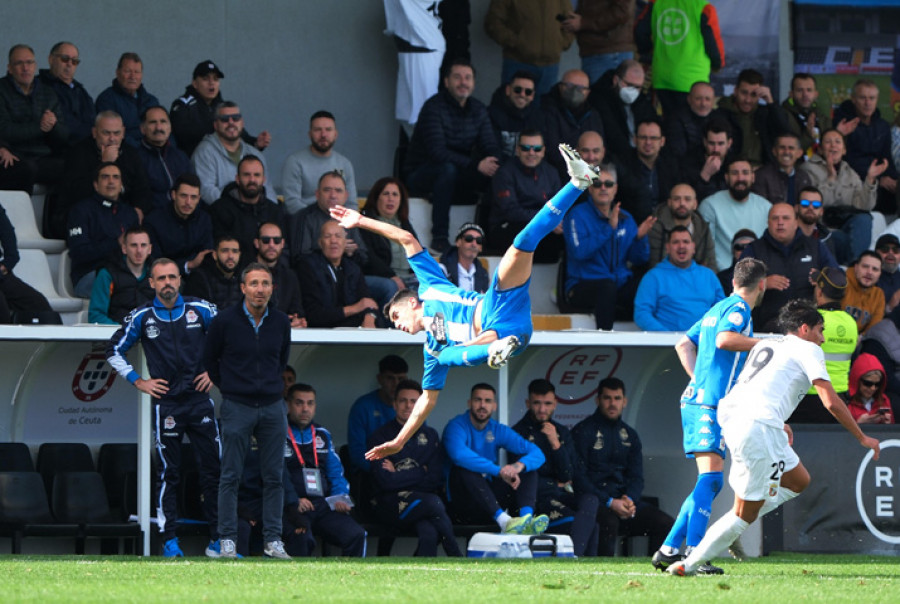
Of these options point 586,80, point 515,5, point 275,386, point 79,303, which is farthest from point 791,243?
point 79,303

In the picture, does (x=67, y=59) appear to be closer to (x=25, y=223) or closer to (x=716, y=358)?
(x=25, y=223)

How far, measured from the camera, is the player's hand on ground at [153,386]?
448 inches

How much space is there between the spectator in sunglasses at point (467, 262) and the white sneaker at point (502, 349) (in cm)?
481

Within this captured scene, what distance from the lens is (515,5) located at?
15.8 metres

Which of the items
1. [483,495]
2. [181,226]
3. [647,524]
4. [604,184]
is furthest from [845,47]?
[181,226]

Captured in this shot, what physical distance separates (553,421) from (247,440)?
3200mm

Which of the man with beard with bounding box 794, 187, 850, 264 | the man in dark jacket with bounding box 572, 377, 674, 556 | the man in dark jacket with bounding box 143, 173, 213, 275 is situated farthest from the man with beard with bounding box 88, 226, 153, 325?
the man with beard with bounding box 794, 187, 850, 264

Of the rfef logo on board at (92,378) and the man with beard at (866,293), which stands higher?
the man with beard at (866,293)

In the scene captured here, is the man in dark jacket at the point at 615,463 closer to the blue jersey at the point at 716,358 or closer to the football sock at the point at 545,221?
the blue jersey at the point at 716,358

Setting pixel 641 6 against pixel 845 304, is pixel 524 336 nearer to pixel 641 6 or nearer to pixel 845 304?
pixel 845 304

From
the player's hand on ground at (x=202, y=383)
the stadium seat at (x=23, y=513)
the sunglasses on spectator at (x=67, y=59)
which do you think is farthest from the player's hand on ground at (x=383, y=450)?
the sunglasses on spectator at (x=67, y=59)

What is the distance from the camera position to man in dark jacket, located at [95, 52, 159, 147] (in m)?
13.9

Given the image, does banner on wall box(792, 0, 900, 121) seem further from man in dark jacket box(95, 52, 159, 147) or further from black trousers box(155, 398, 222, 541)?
black trousers box(155, 398, 222, 541)

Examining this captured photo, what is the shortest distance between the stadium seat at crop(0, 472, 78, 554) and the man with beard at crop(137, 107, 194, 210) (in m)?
2.81
